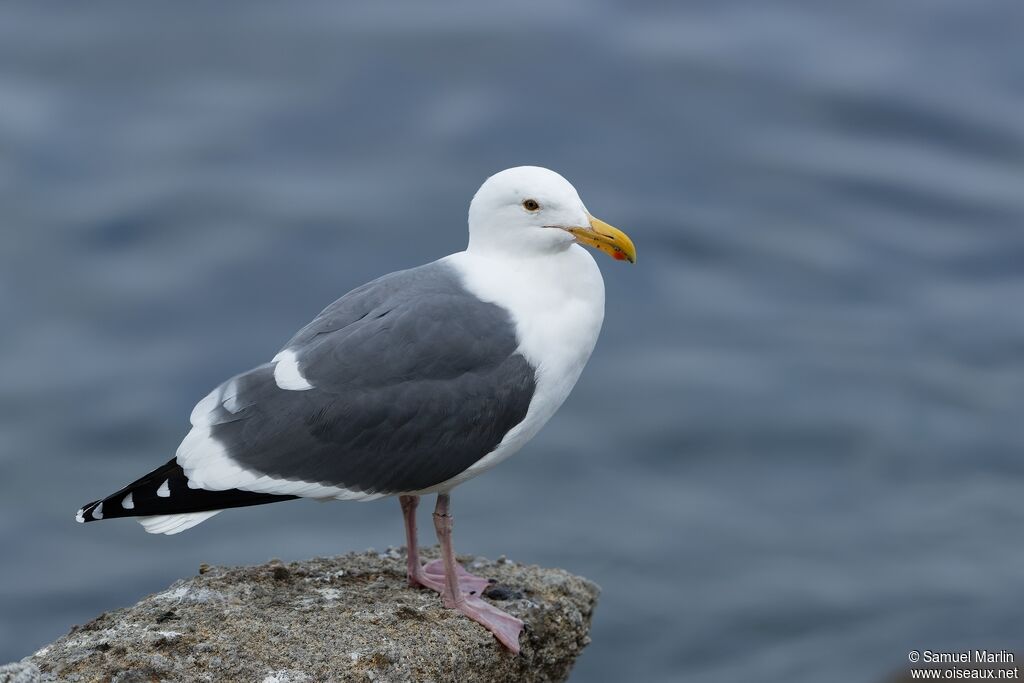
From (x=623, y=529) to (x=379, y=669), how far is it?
5.98 meters

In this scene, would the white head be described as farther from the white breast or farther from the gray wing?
the gray wing

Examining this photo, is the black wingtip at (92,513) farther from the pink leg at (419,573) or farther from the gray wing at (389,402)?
the pink leg at (419,573)

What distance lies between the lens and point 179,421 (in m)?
12.0


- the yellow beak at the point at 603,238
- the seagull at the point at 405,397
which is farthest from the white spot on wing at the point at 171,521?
the yellow beak at the point at 603,238

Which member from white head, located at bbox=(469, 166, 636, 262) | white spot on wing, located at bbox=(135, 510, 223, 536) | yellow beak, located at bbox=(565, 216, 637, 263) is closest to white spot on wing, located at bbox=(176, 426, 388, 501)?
white spot on wing, located at bbox=(135, 510, 223, 536)

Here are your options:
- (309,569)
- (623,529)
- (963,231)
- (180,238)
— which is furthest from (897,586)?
(180,238)

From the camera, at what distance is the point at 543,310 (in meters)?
6.66

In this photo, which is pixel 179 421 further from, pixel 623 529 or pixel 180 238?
pixel 623 529

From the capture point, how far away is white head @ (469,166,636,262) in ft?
21.9

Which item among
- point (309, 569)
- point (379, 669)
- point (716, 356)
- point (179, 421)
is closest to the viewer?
point (379, 669)

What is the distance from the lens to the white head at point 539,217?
668cm

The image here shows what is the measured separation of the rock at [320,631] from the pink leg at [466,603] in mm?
53

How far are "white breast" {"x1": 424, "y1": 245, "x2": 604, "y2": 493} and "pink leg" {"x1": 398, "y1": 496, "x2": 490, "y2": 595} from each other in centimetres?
39

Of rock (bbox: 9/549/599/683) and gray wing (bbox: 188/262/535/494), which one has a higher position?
gray wing (bbox: 188/262/535/494)
